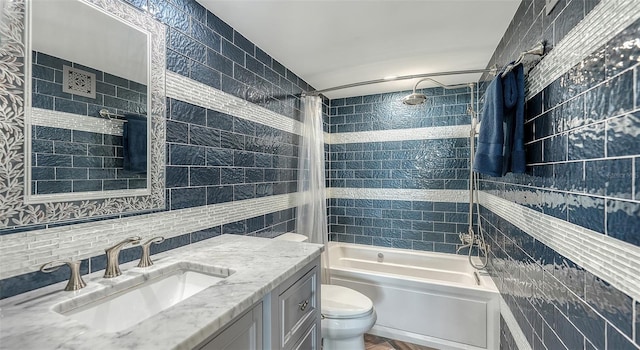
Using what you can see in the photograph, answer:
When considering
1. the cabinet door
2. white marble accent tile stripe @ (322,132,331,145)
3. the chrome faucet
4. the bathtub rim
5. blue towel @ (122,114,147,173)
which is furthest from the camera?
white marble accent tile stripe @ (322,132,331,145)

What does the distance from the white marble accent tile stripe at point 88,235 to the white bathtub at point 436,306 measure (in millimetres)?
1507

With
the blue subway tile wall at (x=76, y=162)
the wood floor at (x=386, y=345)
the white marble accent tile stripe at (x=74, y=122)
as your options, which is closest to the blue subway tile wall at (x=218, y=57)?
the white marble accent tile stripe at (x=74, y=122)

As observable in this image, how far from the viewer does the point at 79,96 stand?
98 centimetres

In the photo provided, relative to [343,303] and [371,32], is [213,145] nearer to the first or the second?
[371,32]

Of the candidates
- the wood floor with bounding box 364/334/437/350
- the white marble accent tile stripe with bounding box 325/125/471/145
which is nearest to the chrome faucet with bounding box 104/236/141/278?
the wood floor with bounding box 364/334/437/350

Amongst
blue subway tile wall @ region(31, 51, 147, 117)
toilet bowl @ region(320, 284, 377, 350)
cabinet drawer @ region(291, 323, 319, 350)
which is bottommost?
toilet bowl @ region(320, 284, 377, 350)

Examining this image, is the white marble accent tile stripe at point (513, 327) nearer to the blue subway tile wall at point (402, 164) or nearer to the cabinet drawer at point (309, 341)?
the cabinet drawer at point (309, 341)

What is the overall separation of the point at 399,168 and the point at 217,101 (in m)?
2.09

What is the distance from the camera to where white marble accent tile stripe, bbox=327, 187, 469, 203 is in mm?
2725

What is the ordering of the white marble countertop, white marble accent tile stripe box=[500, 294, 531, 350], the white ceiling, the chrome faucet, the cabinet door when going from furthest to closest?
the white ceiling → white marble accent tile stripe box=[500, 294, 531, 350] → the chrome faucet → the cabinet door → the white marble countertop

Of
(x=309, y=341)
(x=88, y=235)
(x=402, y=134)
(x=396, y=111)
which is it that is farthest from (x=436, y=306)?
(x=88, y=235)

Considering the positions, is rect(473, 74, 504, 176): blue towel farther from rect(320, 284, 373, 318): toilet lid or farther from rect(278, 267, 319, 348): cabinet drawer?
rect(320, 284, 373, 318): toilet lid

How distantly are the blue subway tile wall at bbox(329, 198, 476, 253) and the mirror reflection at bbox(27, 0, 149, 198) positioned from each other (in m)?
2.37

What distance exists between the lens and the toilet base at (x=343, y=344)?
6.23ft
